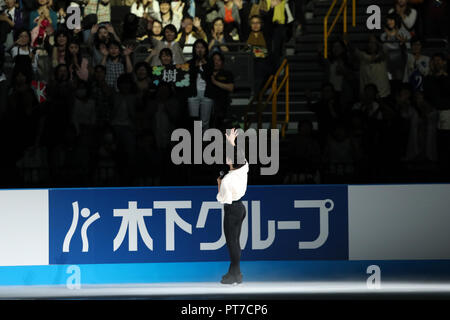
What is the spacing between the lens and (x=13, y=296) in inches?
404

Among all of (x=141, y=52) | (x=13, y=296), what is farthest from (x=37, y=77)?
(x=13, y=296)

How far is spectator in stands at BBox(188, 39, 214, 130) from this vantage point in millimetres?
14555

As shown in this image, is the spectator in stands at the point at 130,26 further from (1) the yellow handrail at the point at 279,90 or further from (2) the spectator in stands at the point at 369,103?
(2) the spectator in stands at the point at 369,103

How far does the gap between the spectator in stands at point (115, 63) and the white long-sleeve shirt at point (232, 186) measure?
514cm

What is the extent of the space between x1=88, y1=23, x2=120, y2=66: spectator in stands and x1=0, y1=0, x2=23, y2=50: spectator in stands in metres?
1.35

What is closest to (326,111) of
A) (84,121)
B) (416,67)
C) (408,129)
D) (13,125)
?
(408,129)

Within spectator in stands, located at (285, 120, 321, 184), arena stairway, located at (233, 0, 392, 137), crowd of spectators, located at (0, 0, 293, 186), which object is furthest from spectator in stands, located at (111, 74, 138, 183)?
spectator in stands, located at (285, 120, 321, 184)

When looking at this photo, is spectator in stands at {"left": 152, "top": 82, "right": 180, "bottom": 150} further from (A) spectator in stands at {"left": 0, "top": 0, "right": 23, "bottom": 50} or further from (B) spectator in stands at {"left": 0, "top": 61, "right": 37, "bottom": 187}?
(A) spectator in stands at {"left": 0, "top": 0, "right": 23, "bottom": 50}

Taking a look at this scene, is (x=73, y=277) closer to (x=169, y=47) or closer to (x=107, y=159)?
(x=107, y=159)

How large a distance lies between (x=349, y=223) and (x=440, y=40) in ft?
17.8
